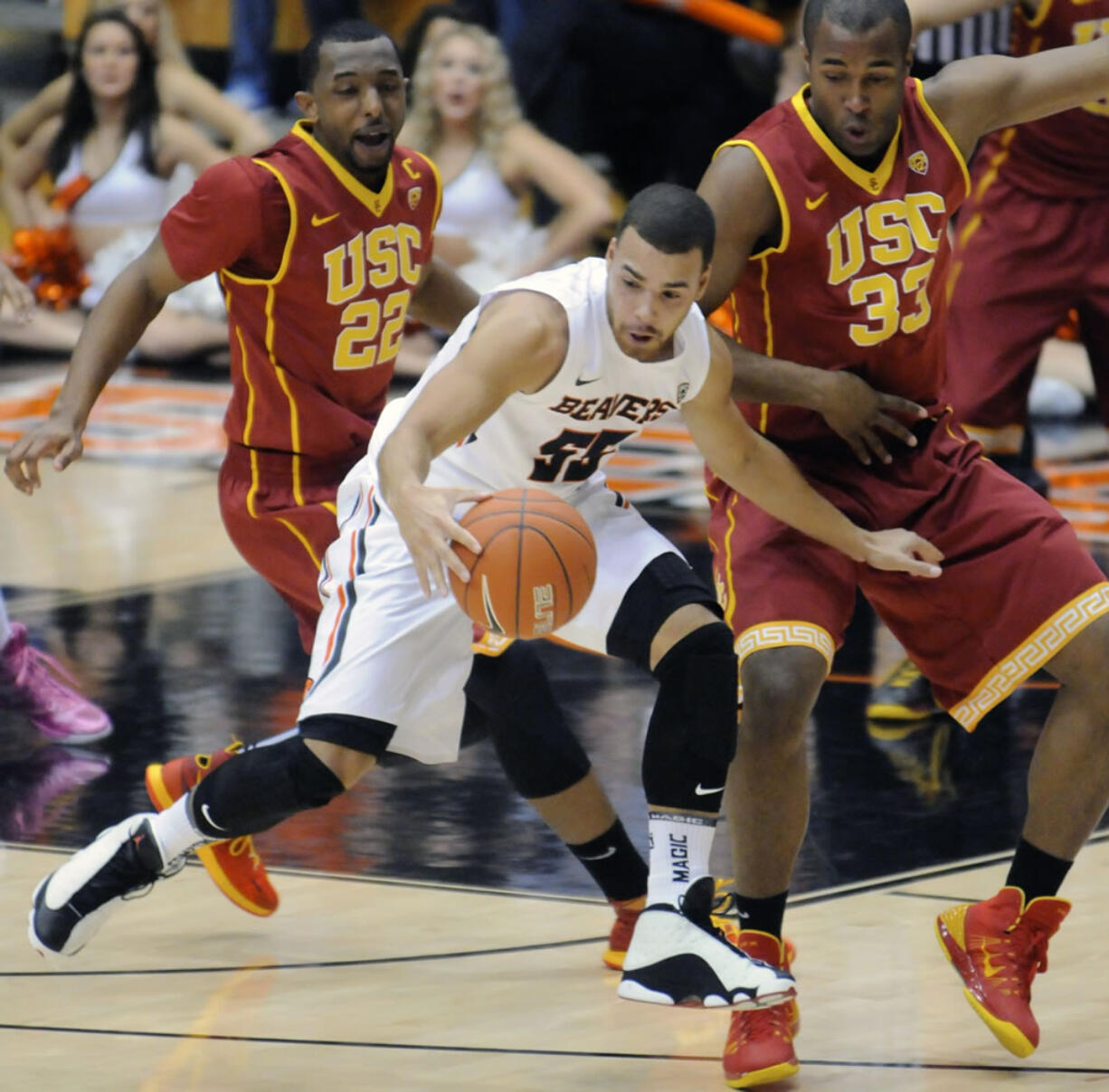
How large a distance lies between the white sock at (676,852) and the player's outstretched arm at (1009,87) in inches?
54.7

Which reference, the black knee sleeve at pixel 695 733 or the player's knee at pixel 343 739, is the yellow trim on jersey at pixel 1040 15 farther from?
the player's knee at pixel 343 739

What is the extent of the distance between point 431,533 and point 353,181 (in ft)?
4.99

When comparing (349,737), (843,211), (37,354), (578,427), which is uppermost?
(843,211)

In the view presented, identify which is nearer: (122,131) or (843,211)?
(843,211)

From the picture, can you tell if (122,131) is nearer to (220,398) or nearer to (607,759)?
(220,398)

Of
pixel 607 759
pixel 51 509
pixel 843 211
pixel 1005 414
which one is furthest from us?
pixel 51 509

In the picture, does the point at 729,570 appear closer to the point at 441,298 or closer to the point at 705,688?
the point at 705,688

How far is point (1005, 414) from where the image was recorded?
6.62 meters

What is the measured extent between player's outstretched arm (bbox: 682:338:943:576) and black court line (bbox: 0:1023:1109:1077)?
2.81ft

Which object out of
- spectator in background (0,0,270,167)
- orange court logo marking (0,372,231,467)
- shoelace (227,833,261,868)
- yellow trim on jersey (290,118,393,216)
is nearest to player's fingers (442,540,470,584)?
shoelace (227,833,261,868)

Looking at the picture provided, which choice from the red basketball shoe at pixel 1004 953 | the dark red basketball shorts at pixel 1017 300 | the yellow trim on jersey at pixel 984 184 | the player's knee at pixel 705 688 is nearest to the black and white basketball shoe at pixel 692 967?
the player's knee at pixel 705 688

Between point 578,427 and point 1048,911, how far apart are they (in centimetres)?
118

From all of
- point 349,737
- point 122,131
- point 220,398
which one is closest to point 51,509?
point 220,398

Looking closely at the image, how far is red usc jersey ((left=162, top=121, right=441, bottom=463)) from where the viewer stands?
5.15 m
